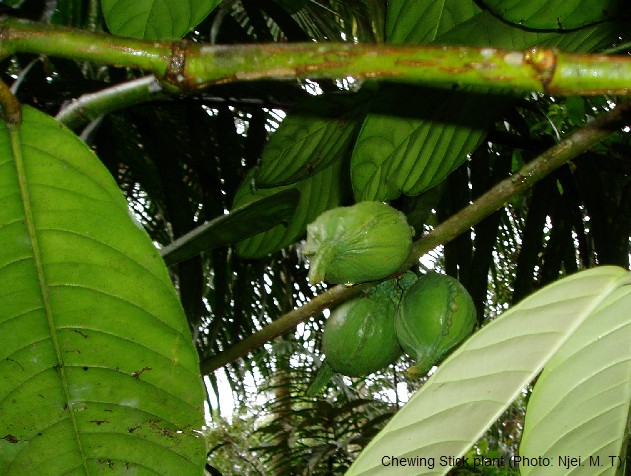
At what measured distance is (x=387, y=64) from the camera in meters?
0.37

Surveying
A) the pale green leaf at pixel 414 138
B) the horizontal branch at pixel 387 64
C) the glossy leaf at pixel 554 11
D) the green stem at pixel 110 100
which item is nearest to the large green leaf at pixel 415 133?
the pale green leaf at pixel 414 138

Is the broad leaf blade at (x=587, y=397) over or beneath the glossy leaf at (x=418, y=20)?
beneath

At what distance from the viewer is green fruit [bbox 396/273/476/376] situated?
101 centimetres

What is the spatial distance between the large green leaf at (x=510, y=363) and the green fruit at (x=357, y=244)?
302mm

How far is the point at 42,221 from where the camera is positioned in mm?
681

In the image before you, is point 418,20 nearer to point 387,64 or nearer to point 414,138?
point 414,138

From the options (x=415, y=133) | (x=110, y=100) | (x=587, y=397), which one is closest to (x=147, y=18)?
(x=110, y=100)

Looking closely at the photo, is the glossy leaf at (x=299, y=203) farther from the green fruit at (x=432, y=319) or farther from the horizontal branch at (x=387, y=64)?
the horizontal branch at (x=387, y=64)

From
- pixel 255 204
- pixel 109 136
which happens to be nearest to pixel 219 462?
pixel 109 136

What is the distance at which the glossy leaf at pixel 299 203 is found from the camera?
53.2 inches

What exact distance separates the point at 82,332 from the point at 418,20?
0.68 m

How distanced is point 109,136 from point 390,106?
0.99m

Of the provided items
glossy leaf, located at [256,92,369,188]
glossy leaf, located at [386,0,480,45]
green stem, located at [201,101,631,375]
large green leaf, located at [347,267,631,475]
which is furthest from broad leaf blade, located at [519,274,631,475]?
glossy leaf, located at [256,92,369,188]

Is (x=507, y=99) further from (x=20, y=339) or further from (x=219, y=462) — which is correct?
(x=219, y=462)
